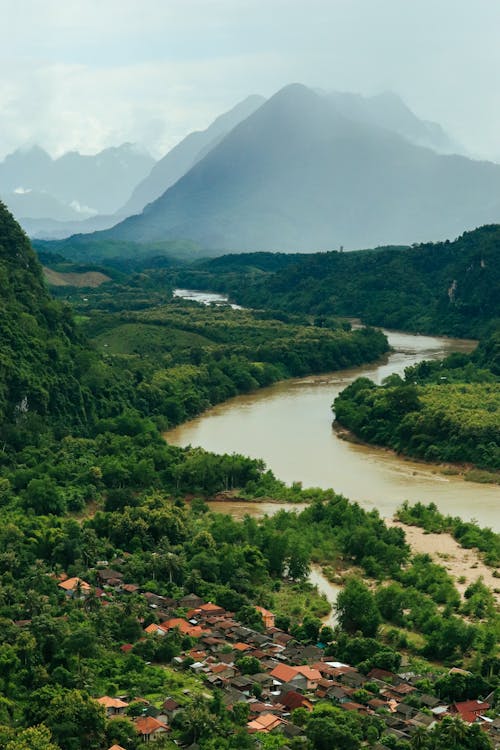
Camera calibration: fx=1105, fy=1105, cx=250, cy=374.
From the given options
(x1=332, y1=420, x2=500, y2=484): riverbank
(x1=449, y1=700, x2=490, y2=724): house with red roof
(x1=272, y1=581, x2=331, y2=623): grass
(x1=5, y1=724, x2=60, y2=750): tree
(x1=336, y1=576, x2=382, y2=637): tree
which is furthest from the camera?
(x1=332, y1=420, x2=500, y2=484): riverbank

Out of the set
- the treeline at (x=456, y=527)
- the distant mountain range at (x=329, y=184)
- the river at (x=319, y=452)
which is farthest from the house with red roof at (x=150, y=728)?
the distant mountain range at (x=329, y=184)

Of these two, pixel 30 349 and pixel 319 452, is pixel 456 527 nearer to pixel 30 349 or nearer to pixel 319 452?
pixel 319 452

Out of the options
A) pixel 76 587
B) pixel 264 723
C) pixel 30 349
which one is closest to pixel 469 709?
pixel 264 723

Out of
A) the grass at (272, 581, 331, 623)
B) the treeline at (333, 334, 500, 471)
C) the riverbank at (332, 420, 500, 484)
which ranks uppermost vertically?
the treeline at (333, 334, 500, 471)

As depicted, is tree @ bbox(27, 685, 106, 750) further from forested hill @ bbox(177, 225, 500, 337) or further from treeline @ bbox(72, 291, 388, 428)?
forested hill @ bbox(177, 225, 500, 337)

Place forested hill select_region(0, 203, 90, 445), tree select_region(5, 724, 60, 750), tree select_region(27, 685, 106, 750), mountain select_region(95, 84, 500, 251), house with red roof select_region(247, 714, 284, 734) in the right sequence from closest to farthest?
1. tree select_region(5, 724, 60, 750)
2. tree select_region(27, 685, 106, 750)
3. house with red roof select_region(247, 714, 284, 734)
4. forested hill select_region(0, 203, 90, 445)
5. mountain select_region(95, 84, 500, 251)

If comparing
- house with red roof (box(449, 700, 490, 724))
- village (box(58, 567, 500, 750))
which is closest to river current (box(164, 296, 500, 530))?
village (box(58, 567, 500, 750))

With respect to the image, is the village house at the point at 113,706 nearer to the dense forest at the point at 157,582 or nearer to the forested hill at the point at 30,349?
the dense forest at the point at 157,582

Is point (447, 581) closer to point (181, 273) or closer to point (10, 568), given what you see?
point (10, 568)
